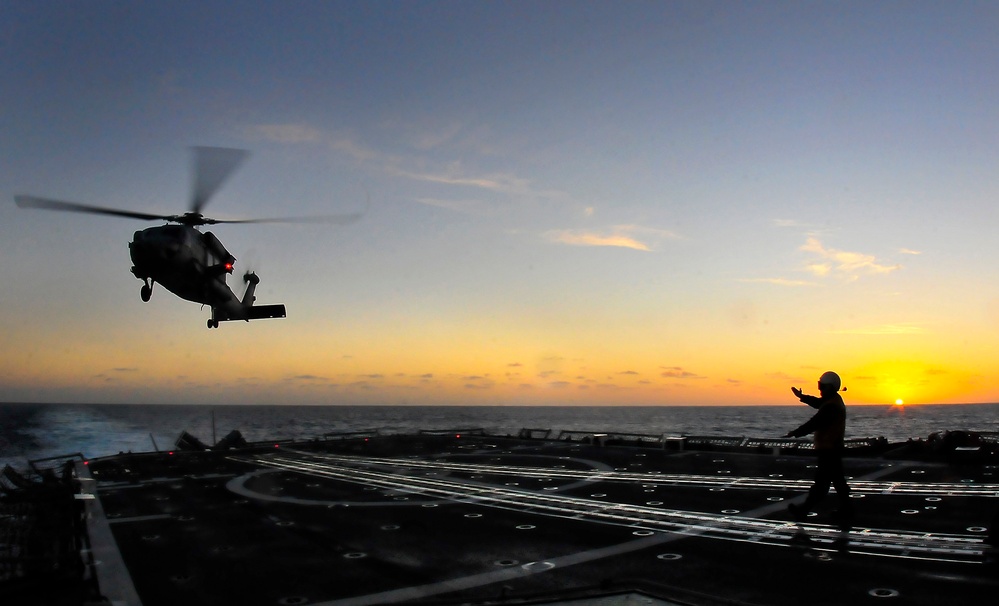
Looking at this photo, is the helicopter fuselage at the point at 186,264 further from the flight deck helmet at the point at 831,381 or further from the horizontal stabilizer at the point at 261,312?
the flight deck helmet at the point at 831,381

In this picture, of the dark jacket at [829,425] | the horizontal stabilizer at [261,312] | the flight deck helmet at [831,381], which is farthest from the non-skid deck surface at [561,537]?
the horizontal stabilizer at [261,312]

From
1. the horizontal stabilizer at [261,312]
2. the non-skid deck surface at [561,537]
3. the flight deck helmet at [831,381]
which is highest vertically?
the horizontal stabilizer at [261,312]

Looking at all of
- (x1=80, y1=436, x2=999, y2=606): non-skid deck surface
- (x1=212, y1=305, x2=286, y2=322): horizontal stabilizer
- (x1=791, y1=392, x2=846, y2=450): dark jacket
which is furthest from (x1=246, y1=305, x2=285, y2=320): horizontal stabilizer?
(x1=791, y1=392, x2=846, y2=450): dark jacket

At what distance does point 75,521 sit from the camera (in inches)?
442

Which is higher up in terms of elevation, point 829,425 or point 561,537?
point 829,425

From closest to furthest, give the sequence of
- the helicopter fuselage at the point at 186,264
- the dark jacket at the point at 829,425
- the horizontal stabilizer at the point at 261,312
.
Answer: the dark jacket at the point at 829,425
the helicopter fuselage at the point at 186,264
the horizontal stabilizer at the point at 261,312

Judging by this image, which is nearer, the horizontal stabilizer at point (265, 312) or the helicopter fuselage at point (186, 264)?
the helicopter fuselage at point (186, 264)

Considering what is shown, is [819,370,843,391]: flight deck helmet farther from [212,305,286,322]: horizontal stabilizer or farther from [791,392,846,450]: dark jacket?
[212,305,286,322]: horizontal stabilizer

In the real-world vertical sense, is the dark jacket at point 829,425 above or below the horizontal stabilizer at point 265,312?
below

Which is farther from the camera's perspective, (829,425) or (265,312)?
(265,312)

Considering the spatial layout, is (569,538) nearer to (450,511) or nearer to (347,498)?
(450,511)

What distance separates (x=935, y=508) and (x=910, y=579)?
240 inches

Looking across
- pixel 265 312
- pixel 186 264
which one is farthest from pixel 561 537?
pixel 265 312

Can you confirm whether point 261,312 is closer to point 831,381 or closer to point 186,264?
point 186,264
